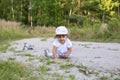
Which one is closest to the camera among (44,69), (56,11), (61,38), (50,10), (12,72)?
(12,72)

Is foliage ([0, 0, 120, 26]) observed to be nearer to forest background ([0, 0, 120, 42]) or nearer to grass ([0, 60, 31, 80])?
forest background ([0, 0, 120, 42])

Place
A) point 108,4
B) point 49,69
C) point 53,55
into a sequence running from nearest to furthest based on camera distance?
point 49,69 → point 53,55 → point 108,4

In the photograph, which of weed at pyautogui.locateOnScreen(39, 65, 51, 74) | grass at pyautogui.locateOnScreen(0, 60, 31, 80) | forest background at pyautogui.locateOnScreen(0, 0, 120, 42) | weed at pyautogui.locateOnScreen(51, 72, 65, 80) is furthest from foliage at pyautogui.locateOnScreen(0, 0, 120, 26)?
weed at pyautogui.locateOnScreen(51, 72, 65, 80)

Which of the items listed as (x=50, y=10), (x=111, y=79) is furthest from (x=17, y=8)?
(x=111, y=79)

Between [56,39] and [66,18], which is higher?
[56,39]

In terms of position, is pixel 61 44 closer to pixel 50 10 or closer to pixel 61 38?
pixel 61 38

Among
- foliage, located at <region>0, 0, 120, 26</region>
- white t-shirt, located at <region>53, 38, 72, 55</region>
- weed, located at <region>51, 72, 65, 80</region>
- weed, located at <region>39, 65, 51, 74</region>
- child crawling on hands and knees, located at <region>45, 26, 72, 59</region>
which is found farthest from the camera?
foliage, located at <region>0, 0, 120, 26</region>

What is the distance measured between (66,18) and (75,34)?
23337 millimetres

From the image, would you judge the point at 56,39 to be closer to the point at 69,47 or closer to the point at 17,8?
the point at 69,47

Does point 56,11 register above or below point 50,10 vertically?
below

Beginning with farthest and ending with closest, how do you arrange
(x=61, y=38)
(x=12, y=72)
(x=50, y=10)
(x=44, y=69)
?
(x=50, y=10), (x=61, y=38), (x=44, y=69), (x=12, y=72)

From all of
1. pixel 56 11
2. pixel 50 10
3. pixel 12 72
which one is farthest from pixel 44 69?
pixel 50 10

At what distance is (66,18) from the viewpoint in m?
A: 42.3

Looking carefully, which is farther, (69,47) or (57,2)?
(57,2)
